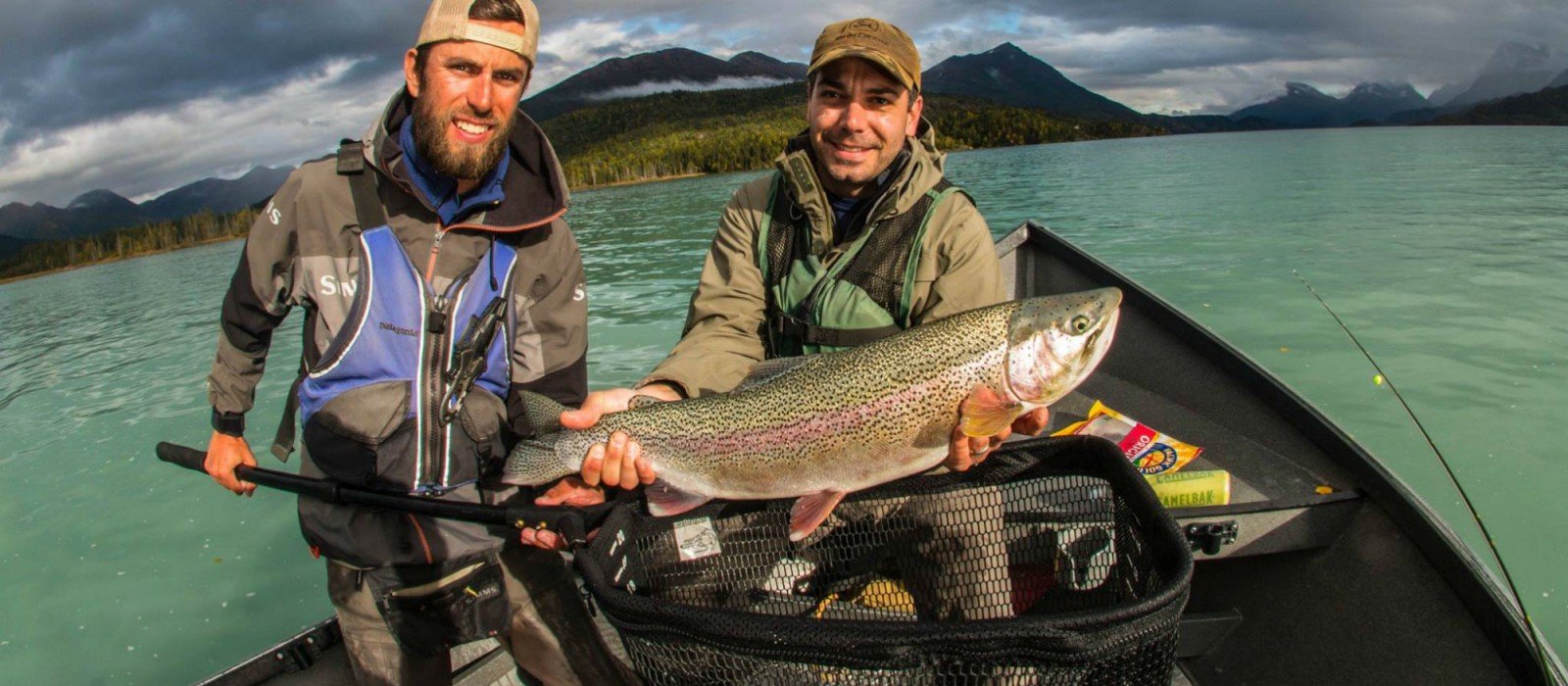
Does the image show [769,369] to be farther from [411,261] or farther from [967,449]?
[411,261]

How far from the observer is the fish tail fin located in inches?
118

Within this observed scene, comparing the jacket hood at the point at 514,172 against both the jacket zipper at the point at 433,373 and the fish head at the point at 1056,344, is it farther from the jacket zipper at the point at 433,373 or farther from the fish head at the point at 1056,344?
the fish head at the point at 1056,344

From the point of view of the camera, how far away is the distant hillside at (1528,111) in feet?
417

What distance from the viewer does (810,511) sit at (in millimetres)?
2750

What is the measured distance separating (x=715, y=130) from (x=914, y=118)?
144 m

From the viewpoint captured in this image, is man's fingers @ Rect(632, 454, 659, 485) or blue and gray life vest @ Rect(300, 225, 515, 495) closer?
man's fingers @ Rect(632, 454, 659, 485)

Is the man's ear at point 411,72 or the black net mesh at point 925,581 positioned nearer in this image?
the black net mesh at point 925,581

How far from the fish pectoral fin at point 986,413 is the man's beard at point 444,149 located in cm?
205

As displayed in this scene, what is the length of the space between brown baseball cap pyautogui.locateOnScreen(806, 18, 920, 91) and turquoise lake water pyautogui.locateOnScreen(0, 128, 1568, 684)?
15.8ft

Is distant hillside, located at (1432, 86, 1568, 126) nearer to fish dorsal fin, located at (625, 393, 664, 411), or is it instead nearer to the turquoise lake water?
the turquoise lake water

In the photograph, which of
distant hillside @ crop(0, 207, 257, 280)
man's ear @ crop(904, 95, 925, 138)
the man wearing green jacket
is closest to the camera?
the man wearing green jacket

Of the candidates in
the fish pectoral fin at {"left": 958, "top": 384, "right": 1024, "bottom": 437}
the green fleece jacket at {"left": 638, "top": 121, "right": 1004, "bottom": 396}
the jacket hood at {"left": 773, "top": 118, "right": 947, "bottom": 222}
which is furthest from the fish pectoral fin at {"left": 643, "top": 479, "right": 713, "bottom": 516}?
the jacket hood at {"left": 773, "top": 118, "right": 947, "bottom": 222}

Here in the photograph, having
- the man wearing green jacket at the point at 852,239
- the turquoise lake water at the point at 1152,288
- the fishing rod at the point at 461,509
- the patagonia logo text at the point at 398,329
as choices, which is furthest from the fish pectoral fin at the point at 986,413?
the turquoise lake water at the point at 1152,288

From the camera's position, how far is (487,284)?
10.7 ft
